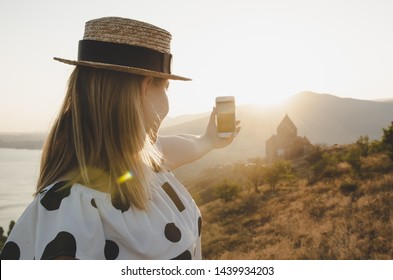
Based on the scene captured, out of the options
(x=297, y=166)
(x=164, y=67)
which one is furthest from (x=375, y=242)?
(x=297, y=166)

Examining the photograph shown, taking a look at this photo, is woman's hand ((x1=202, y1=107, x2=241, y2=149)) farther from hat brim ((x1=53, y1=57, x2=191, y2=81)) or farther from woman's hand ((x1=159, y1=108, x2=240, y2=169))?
hat brim ((x1=53, y1=57, x2=191, y2=81))

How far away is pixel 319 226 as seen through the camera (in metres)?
14.0

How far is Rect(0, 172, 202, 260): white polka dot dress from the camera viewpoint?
1.32 metres

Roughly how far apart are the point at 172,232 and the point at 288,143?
61.0 meters

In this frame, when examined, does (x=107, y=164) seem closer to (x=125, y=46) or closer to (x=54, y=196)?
(x=54, y=196)

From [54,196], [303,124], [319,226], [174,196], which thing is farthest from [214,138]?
[303,124]

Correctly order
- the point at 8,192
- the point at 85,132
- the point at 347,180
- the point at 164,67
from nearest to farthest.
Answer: the point at 85,132, the point at 164,67, the point at 347,180, the point at 8,192

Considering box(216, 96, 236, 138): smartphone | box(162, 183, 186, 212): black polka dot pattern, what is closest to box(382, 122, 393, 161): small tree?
box(216, 96, 236, 138): smartphone

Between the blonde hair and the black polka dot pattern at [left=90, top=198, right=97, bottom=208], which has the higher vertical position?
the blonde hair

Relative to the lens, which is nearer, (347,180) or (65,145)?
(65,145)

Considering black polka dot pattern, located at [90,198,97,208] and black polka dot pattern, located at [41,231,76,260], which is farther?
black polka dot pattern, located at [90,198,97,208]

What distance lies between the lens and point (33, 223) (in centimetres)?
140

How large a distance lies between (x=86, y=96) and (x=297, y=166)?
4855 centimetres

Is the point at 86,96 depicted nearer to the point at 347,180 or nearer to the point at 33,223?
the point at 33,223
